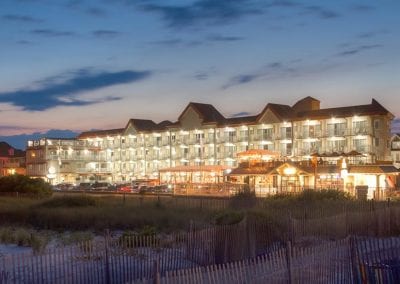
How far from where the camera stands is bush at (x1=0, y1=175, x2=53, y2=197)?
1967 inches

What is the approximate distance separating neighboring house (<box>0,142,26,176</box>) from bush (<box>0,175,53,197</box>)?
226 feet

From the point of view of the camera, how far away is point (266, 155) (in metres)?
63.8

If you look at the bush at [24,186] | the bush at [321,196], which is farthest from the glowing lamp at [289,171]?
the bush at [24,186]

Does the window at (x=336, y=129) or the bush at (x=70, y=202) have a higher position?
the window at (x=336, y=129)

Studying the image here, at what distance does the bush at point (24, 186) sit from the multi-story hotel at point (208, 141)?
96.4 feet

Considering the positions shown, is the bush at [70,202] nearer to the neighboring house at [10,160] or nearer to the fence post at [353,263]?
the fence post at [353,263]

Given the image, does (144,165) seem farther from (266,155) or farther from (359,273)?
(359,273)

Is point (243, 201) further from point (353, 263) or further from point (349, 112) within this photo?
point (349, 112)

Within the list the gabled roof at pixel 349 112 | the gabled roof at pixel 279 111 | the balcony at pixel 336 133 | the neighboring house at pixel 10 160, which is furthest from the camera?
the neighboring house at pixel 10 160

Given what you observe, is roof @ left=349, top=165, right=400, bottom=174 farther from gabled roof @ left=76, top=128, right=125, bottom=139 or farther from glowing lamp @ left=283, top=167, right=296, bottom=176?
gabled roof @ left=76, top=128, right=125, bottom=139

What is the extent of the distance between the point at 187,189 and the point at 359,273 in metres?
43.4

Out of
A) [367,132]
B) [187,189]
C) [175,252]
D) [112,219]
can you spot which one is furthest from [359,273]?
[367,132]

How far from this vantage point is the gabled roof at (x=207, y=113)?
91.9 meters

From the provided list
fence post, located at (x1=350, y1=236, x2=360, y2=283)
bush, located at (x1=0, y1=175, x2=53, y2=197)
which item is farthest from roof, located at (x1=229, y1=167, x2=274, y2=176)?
fence post, located at (x1=350, y1=236, x2=360, y2=283)
